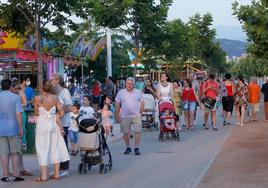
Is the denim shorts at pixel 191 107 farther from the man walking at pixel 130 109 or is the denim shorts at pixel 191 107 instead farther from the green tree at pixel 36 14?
the man walking at pixel 130 109

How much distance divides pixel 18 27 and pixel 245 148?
8.51 m

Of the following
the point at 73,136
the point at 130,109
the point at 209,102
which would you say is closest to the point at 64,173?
the point at 73,136

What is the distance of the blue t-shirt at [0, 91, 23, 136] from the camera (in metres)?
11.5

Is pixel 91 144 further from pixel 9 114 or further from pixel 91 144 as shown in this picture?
pixel 9 114

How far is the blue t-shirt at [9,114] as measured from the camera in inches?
453

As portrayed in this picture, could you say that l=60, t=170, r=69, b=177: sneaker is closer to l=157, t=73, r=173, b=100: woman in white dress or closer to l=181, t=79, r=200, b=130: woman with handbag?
l=157, t=73, r=173, b=100: woman in white dress

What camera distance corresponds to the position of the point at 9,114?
11.6 m

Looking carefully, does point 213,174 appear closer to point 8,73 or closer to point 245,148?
point 245,148

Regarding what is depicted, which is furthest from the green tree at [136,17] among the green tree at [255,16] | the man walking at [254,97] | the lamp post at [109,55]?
the green tree at [255,16]

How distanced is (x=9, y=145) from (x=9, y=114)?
0.54 m

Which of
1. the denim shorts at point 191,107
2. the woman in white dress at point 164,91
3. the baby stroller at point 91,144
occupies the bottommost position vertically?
the baby stroller at point 91,144

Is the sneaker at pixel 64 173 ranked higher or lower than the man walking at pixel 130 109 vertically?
lower

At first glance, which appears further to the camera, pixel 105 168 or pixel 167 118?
pixel 167 118

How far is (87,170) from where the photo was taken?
503 inches
